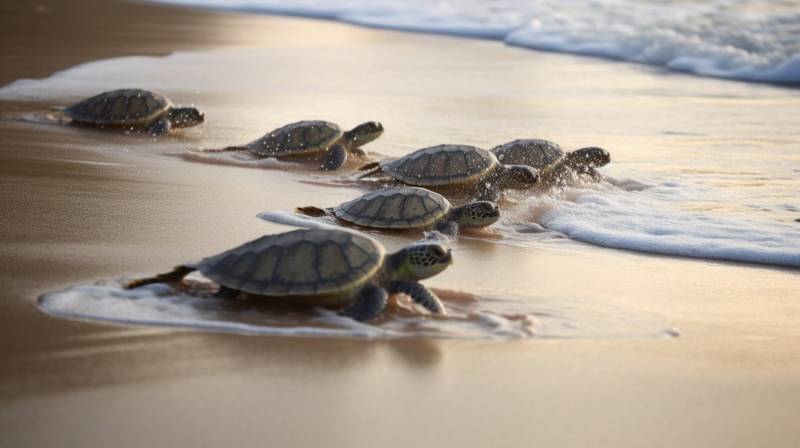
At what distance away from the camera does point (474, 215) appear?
7.12 m

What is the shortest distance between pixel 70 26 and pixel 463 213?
12.7 m

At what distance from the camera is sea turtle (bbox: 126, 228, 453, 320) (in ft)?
16.0

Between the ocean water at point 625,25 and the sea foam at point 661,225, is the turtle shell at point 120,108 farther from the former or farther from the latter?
the ocean water at point 625,25

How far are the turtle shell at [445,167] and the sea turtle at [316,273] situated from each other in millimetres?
3099

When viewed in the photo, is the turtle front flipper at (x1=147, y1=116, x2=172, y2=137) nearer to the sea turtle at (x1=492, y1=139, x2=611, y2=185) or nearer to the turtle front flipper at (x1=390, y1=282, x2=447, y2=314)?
the sea turtle at (x1=492, y1=139, x2=611, y2=185)

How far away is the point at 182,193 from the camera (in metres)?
7.52

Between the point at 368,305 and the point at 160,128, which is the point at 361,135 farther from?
the point at 368,305

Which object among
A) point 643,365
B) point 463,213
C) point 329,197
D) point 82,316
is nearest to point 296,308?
point 82,316

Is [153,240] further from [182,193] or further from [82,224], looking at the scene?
[182,193]

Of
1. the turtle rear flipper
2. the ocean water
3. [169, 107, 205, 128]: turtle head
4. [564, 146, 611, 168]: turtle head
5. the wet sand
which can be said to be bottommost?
the wet sand

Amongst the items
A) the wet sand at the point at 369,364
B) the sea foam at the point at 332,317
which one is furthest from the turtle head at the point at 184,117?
the sea foam at the point at 332,317

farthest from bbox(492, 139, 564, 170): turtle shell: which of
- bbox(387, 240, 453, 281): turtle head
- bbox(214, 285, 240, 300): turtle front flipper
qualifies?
bbox(214, 285, 240, 300): turtle front flipper

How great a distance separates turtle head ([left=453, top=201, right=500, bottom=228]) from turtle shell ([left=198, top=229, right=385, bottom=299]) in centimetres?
208

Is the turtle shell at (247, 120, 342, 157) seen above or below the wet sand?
above
